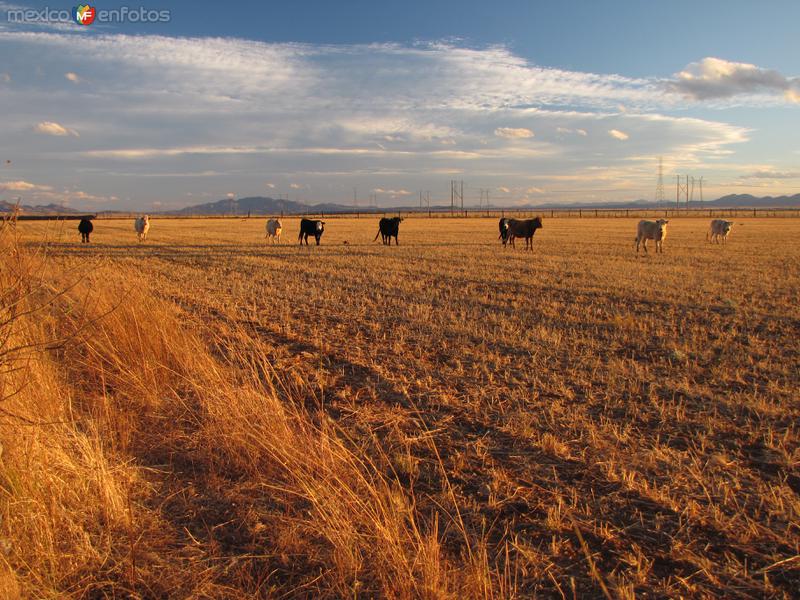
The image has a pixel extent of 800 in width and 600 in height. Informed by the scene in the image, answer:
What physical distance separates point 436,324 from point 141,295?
4.81m

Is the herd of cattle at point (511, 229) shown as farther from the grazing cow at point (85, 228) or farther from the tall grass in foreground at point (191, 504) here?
the tall grass in foreground at point (191, 504)

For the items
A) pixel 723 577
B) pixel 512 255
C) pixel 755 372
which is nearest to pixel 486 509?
pixel 723 577

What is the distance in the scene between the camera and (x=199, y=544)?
307 cm

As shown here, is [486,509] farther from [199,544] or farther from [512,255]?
[512,255]

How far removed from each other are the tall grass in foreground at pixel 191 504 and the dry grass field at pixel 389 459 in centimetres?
2

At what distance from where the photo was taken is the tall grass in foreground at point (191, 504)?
9.00 ft

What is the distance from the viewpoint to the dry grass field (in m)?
2.85

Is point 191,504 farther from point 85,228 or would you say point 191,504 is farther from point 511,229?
point 85,228

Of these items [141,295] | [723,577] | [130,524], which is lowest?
[723,577]

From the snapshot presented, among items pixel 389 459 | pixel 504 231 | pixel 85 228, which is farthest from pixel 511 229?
pixel 389 459

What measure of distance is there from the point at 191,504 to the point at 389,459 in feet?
4.96

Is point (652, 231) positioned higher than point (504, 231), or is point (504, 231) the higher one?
point (504, 231)

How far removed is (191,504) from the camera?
11.6 feet

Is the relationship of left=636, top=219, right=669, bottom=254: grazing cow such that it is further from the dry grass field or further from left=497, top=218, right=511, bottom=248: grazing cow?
the dry grass field
